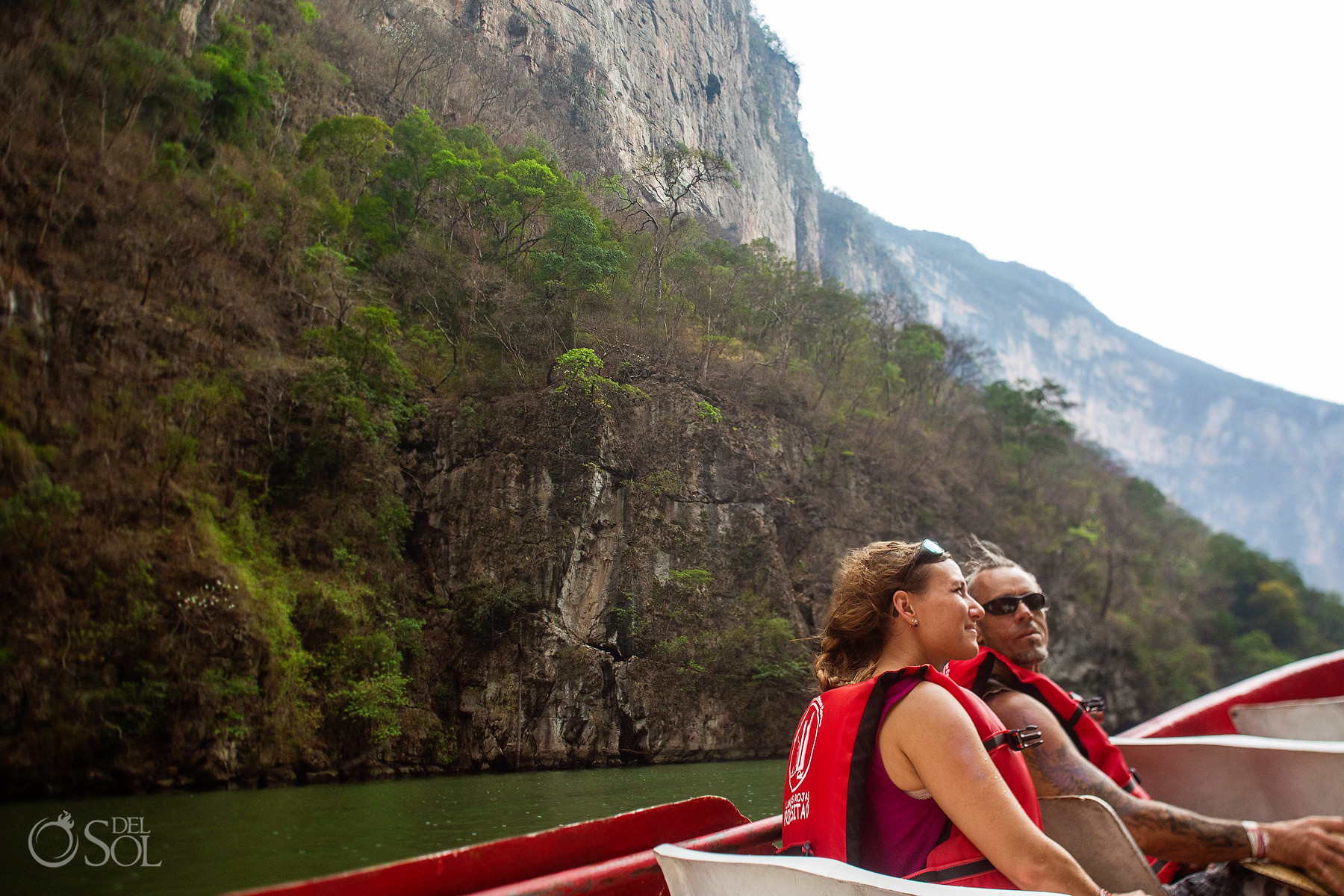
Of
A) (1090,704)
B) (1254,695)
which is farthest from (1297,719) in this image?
(1090,704)

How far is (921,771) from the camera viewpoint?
1.12 m

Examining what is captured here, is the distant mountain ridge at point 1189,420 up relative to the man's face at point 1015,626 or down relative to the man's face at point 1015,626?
up

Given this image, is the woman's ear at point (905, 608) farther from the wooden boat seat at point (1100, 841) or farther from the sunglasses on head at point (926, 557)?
the wooden boat seat at point (1100, 841)

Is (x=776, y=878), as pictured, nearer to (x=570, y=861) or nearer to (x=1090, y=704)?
(x=570, y=861)

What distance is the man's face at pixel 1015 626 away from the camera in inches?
77.5

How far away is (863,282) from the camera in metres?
48.2

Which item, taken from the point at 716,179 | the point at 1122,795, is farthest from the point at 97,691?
the point at 716,179

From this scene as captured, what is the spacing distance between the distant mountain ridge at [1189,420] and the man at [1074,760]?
72.9 meters

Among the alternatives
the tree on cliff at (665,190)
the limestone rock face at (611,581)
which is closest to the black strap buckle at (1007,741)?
the limestone rock face at (611,581)

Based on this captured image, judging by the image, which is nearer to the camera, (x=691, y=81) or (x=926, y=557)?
(x=926, y=557)

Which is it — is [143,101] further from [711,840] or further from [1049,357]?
[1049,357]

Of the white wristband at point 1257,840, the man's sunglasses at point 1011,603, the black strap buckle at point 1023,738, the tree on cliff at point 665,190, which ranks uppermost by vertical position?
the tree on cliff at point 665,190

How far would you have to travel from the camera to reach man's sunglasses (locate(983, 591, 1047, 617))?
6.58 ft

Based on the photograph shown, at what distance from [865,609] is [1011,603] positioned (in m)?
0.76
